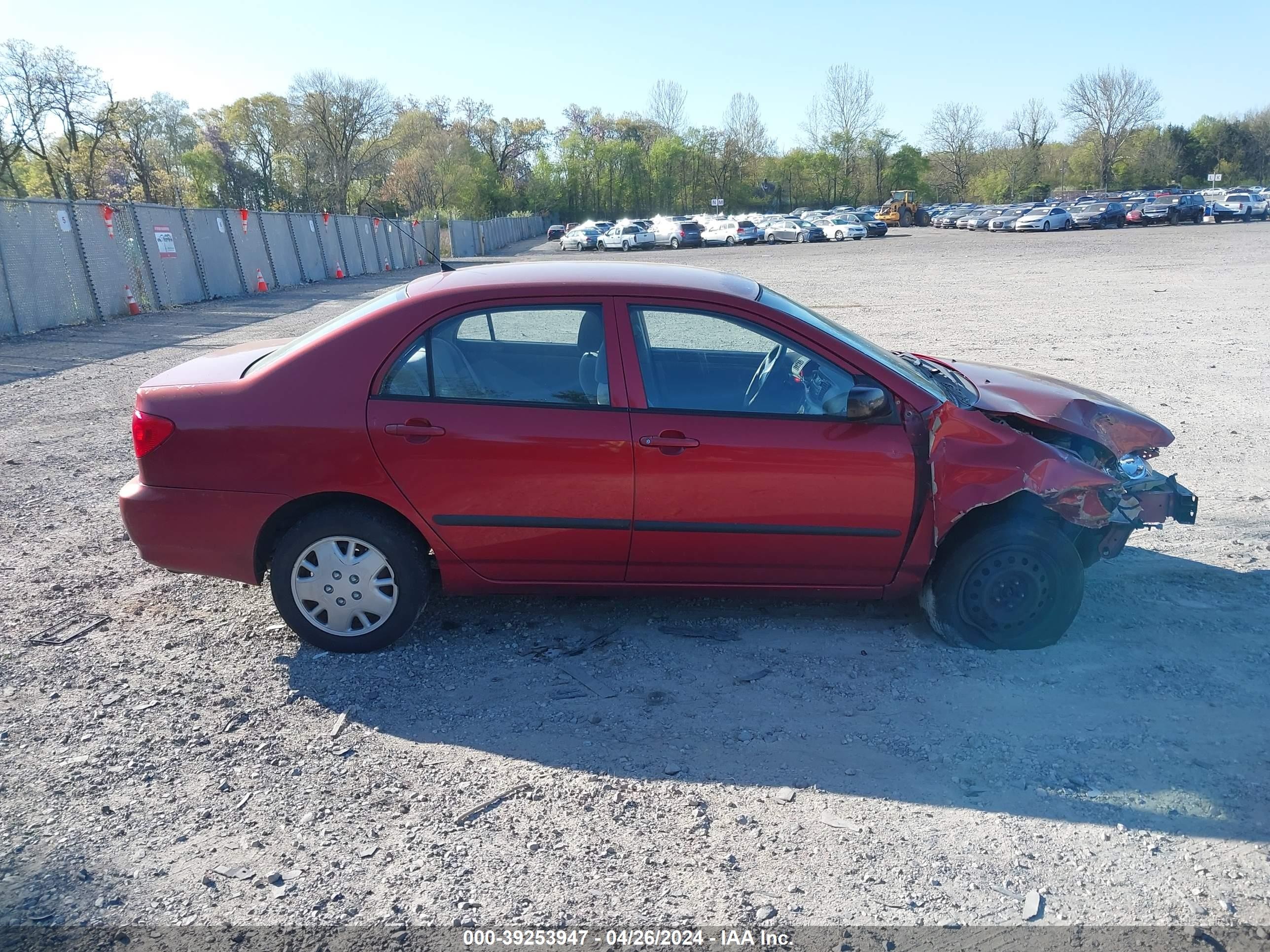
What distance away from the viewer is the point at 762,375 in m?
4.16

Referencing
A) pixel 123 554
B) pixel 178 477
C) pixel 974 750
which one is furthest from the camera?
pixel 123 554

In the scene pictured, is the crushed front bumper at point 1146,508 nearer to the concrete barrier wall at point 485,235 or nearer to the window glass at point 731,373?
the window glass at point 731,373

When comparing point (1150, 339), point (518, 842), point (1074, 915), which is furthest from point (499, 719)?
point (1150, 339)

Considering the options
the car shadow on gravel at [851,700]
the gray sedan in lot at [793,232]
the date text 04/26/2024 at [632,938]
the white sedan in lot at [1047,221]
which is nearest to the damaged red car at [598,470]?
the car shadow on gravel at [851,700]

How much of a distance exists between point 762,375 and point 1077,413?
161 cm

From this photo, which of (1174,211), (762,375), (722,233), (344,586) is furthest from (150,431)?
(1174,211)

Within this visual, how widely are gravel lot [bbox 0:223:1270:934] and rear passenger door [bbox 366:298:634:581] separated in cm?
54

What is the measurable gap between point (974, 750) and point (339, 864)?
91.0 inches

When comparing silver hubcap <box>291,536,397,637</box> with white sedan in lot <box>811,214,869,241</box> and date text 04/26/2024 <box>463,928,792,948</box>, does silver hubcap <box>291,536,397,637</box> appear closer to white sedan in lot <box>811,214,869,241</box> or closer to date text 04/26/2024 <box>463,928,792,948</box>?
date text 04/26/2024 <box>463,928,792,948</box>

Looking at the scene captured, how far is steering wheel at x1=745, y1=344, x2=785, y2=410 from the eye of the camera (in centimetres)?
409

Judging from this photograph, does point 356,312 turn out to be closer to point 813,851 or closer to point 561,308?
point 561,308

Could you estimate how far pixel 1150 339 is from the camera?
12.8 meters

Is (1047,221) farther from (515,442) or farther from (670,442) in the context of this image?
(515,442)

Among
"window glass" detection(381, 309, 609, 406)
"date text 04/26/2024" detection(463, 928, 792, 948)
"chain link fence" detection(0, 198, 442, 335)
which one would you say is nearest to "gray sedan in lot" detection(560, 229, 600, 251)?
"chain link fence" detection(0, 198, 442, 335)
